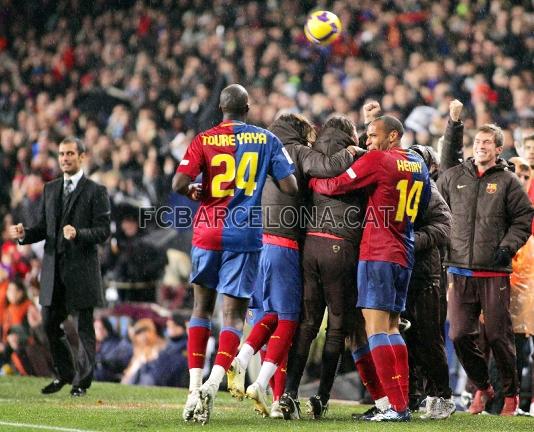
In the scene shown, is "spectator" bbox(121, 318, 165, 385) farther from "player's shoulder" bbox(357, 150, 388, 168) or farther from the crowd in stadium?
"player's shoulder" bbox(357, 150, 388, 168)

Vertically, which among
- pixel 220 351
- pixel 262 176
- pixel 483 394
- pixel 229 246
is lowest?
pixel 483 394

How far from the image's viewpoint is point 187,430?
224 inches

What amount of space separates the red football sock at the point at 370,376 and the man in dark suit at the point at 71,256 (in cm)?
275

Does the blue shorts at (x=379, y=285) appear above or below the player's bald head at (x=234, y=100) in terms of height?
below

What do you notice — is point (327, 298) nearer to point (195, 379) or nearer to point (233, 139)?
point (195, 379)

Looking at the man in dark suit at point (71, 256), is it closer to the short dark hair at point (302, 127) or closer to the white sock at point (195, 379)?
the short dark hair at point (302, 127)

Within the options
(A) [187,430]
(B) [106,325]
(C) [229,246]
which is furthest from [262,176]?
(B) [106,325]

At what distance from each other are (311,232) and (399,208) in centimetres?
66

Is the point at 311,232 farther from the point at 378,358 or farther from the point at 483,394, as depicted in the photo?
the point at 483,394

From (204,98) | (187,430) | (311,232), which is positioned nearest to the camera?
(187,430)

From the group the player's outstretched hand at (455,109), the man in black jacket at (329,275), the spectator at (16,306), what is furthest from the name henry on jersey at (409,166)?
the spectator at (16,306)

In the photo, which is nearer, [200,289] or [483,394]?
[200,289]

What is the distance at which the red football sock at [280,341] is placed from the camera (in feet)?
21.8

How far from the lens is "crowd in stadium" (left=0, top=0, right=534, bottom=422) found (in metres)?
11.0
